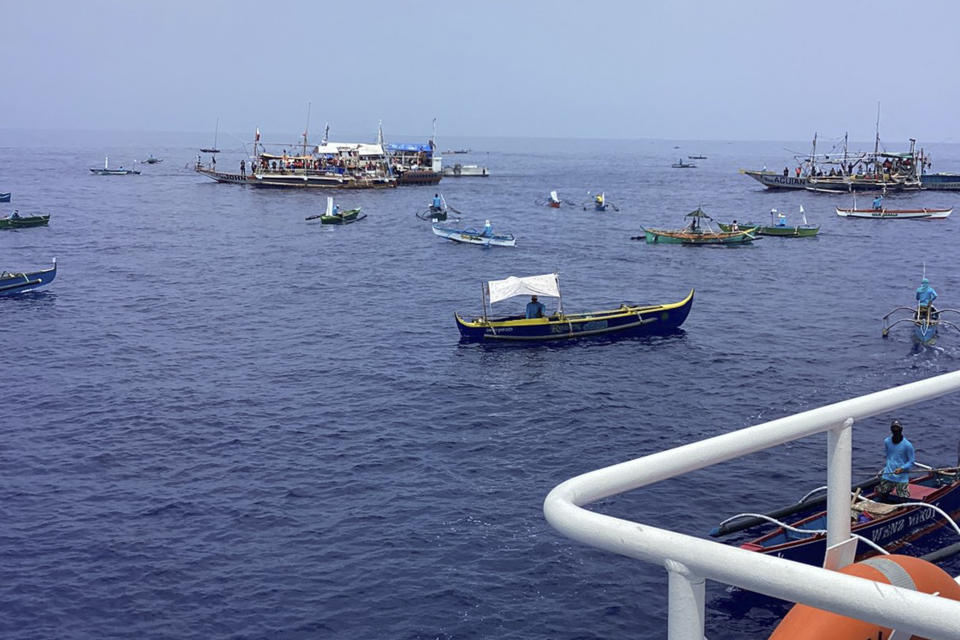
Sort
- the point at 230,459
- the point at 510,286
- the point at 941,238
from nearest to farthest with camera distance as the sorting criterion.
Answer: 1. the point at 230,459
2. the point at 510,286
3. the point at 941,238

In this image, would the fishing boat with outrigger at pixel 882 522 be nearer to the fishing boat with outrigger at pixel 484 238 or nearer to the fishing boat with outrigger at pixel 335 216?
the fishing boat with outrigger at pixel 484 238

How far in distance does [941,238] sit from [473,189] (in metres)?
89.7

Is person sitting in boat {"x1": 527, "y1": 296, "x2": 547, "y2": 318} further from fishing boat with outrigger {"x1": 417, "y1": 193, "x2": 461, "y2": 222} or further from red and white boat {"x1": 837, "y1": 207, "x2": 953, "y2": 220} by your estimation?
red and white boat {"x1": 837, "y1": 207, "x2": 953, "y2": 220}

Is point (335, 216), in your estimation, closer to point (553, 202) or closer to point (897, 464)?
point (553, 202)

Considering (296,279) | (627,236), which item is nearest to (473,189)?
(627,236)

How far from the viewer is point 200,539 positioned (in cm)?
2930

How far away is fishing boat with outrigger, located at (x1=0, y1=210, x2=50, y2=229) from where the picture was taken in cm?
10188

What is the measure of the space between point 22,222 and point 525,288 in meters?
76.8

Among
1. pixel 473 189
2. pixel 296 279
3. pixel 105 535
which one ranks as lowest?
pixel 105 535

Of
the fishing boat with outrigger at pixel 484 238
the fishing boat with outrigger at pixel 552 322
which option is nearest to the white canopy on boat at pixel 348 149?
the fishing boat with outrigger at pixel 484 238

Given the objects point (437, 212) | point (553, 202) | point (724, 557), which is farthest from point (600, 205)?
point (724, 557)

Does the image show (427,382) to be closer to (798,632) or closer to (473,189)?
(798,632)

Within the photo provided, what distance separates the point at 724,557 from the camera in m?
3.19

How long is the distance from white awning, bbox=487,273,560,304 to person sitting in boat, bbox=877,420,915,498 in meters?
30.1
